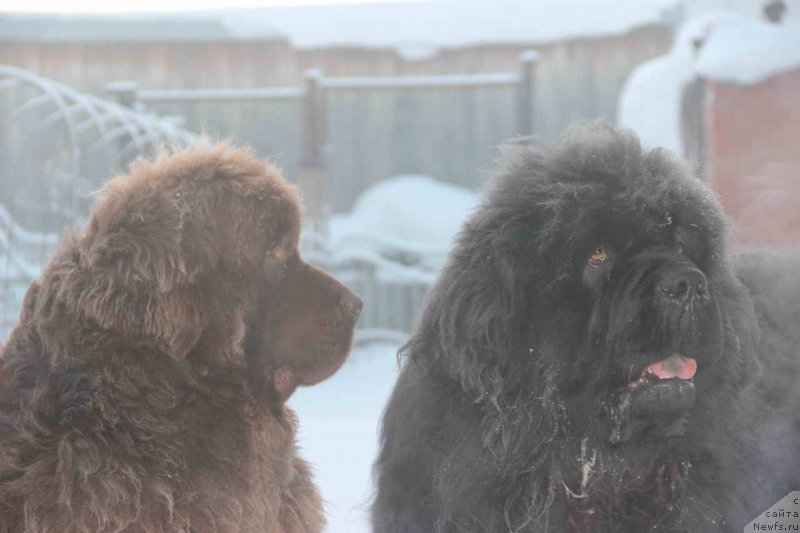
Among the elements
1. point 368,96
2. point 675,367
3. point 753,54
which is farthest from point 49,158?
point 675,367

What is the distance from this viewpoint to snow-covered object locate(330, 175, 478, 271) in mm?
8688

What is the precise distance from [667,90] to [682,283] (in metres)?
5.50

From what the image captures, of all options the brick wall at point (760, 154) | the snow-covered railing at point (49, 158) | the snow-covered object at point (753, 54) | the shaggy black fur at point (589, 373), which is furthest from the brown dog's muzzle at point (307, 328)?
the snow-covered object at point (753, 54)

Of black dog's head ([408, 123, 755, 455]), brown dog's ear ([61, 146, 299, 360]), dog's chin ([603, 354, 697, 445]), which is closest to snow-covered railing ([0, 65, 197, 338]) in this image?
brown dog's ear ([61, 146, 299, 360])

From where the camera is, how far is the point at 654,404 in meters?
2.23

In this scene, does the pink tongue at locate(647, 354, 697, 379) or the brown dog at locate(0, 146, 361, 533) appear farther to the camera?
the pink tongue at locate(647, 354, 697, 379)

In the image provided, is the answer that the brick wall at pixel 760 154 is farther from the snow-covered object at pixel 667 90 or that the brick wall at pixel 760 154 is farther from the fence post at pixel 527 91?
the fence post at pixel 527 91

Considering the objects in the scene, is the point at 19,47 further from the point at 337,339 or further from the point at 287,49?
the point at 337,339

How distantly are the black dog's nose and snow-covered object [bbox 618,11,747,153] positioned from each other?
5.07m

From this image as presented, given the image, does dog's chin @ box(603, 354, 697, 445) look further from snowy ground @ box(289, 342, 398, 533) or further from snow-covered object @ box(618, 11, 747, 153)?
snow-covered object @ box(618, 11, 747, 153)

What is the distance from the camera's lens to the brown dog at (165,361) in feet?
7.06

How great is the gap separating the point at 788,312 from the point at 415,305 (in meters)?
6.03

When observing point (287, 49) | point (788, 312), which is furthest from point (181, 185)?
point (287, 49)

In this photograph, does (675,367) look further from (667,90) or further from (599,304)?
(667,90)
